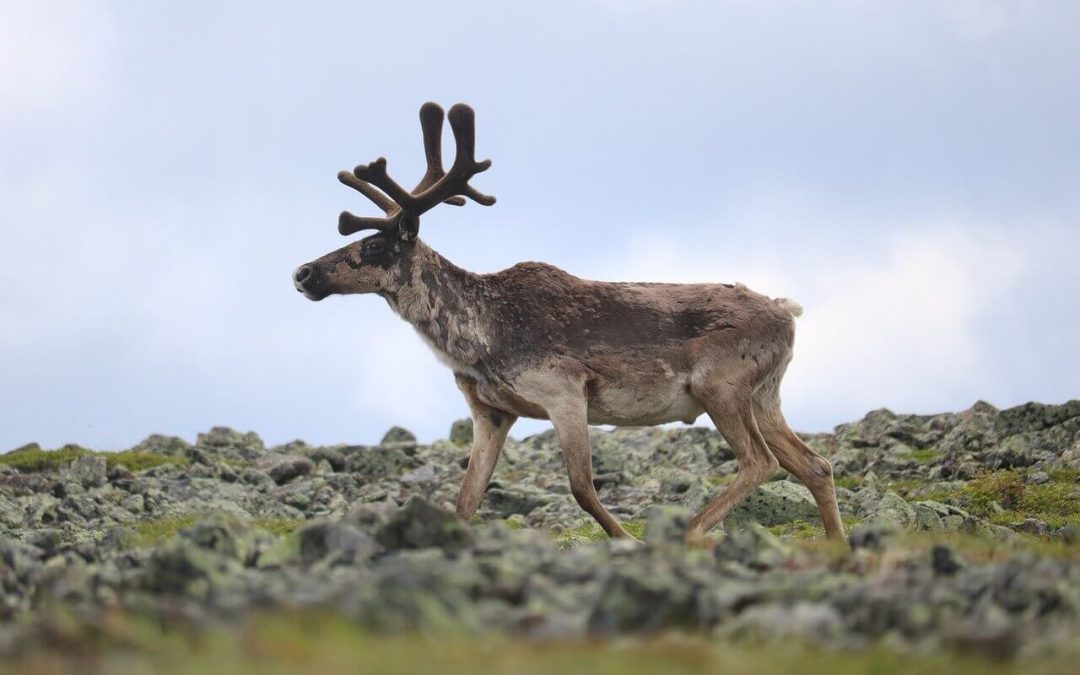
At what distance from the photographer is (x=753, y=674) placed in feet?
20.1

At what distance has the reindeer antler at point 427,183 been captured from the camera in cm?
1506

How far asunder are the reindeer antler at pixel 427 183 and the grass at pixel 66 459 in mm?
15226

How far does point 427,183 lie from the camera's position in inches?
623

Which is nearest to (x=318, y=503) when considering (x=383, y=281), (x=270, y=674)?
(x=383, y=281)

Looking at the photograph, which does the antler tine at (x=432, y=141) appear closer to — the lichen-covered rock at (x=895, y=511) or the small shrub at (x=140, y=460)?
the lichen-covered rock at (x=895, y=511)

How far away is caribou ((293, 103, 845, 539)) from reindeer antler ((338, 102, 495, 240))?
0.9 inches

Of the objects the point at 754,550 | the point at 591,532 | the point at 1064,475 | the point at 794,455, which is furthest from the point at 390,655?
the point at 1064,475

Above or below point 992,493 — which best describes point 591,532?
below

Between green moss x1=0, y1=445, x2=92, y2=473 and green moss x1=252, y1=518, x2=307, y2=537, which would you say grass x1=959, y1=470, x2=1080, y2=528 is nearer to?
green moss x1=252, y1=518, x2=307, y2=537

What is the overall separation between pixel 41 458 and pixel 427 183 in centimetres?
1841

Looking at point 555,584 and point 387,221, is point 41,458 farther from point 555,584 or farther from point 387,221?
point 555,584

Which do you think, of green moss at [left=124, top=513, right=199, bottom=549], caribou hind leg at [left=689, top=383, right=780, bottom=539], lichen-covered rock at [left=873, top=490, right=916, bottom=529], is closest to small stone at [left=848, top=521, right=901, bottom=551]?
caribou hind leg at [left=689, top=383, right=780, bottom=539]

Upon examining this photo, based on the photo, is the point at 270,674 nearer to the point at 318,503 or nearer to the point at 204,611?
the point at 204,611

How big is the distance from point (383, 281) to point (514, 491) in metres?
9.65
